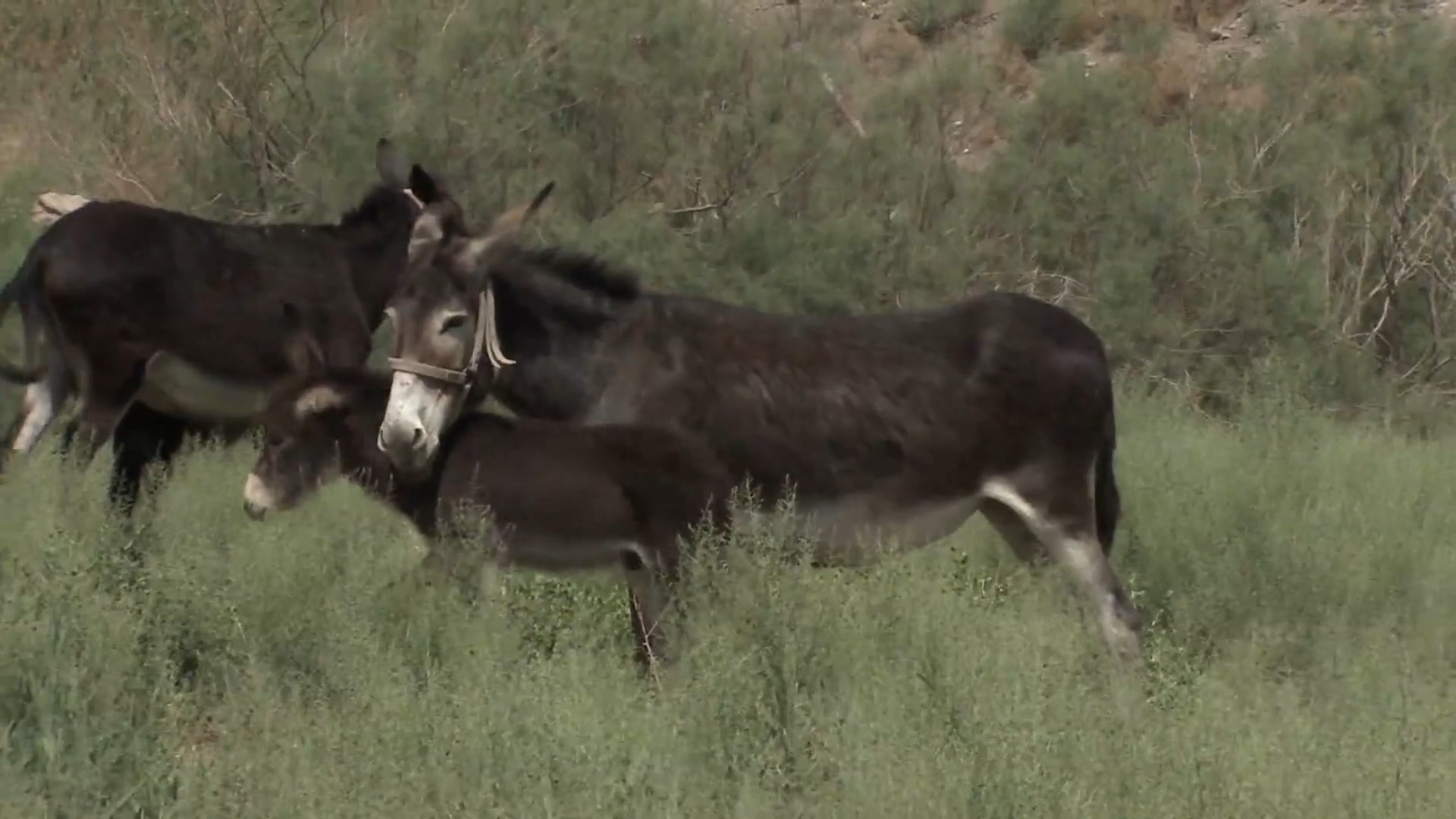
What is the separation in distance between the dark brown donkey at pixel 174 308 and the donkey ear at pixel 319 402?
871mm

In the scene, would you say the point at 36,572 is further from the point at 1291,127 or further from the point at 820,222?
the point at 1291,127

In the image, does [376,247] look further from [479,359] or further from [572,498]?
[572,498]

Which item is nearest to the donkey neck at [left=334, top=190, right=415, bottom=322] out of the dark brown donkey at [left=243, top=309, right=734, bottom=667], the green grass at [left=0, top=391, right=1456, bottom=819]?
the green grass at [left=0, top=391, right=1456, bottom=819]

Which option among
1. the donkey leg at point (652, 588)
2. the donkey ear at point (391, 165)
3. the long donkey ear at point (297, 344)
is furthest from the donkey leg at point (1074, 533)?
the long donkey ear at point (297, 344)

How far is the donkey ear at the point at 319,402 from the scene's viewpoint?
7.09 metres

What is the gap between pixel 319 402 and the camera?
711 centimetres

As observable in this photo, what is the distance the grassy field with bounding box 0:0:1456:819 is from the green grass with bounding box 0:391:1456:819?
0.06 ft

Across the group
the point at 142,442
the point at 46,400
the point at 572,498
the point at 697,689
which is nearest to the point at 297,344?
the point at 142,442

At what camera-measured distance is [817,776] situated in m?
4.88

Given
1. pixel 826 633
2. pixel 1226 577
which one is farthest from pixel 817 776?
pixel 1226 577

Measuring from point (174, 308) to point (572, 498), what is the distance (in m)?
2.64

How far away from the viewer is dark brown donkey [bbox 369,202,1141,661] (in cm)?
678

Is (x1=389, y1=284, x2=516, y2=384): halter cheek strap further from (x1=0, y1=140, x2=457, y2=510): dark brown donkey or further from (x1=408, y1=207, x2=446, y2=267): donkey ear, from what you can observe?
(x1=0, y1=140, x2=457, y2=510): dark brown donkey

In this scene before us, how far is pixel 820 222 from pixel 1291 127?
5.02 meters
